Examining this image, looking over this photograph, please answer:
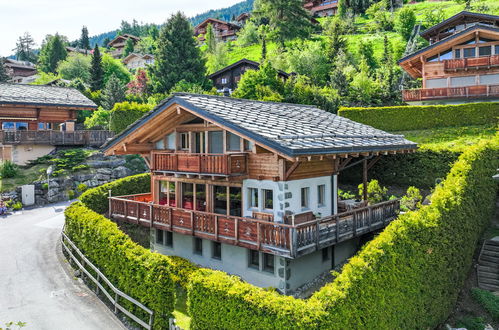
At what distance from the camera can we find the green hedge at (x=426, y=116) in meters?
30.8

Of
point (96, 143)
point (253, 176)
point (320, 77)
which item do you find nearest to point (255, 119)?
point (253, 176)

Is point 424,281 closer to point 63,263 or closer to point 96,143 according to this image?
point 63,263

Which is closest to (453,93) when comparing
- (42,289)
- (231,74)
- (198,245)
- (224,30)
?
(198,245)

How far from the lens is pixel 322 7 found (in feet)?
A: 404

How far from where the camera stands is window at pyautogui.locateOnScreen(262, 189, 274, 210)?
1723 centimetres

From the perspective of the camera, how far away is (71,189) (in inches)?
1273

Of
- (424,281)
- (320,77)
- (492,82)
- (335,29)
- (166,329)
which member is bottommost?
(166,329)

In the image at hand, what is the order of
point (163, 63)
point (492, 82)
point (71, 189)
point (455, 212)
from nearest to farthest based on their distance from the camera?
1. point (455, 212)
2. point (71, 189)
3. point (492, 82)
4. point (163, 63)

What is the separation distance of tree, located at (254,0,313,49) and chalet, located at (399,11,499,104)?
157 ft

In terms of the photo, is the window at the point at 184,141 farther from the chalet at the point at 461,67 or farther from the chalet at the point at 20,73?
the chalet at the point at 20,73

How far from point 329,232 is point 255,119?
19.0 feet

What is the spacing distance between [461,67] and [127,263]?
112 feet

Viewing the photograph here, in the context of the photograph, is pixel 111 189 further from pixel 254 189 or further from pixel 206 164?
pixel 254 189

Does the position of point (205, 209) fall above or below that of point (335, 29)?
below
